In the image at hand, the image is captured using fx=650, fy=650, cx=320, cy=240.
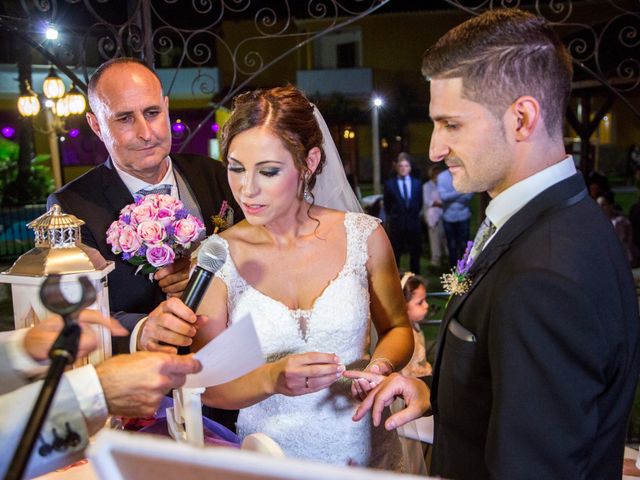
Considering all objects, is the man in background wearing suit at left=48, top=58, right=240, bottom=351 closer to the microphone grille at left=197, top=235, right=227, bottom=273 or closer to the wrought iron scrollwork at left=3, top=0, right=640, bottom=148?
the wrought iron scrollwork at left=3, top=0, right=640, bottom=148

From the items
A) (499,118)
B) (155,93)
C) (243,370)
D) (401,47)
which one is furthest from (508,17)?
(401,47)

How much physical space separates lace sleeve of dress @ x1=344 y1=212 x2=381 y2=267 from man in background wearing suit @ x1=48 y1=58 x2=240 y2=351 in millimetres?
879

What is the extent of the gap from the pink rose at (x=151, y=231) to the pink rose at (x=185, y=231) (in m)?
0.06

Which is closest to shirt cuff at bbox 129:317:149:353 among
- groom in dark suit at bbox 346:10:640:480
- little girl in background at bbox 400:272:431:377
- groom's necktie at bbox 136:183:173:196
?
groom's necktie at bbox 136:183:173:196

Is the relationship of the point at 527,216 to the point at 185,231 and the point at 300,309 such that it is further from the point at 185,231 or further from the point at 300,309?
the point at 185,231

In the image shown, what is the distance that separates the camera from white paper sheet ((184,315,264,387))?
1.39 m

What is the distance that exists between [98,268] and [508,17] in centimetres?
134

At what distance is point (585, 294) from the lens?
1229mm

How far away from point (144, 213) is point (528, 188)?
4.78ft

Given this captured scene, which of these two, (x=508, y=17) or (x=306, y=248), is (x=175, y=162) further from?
(x=508, y=17)

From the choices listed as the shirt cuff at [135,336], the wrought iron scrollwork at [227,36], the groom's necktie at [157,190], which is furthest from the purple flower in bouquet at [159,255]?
the wrought iron scrollwork at [227,36]


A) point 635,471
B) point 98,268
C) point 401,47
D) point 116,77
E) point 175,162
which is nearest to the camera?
point 98,268

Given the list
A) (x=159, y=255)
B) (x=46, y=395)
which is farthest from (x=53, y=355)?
(x=159, y=255)

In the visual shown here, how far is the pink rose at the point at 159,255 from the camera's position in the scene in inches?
93.7
